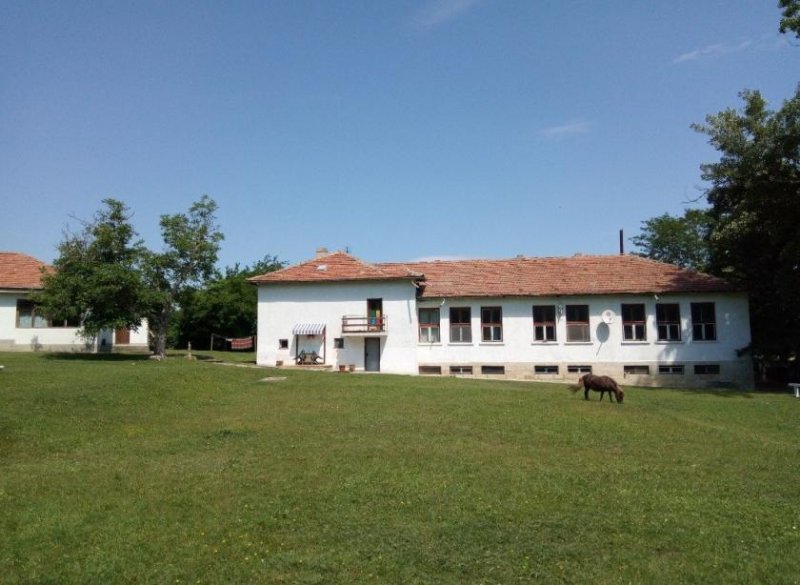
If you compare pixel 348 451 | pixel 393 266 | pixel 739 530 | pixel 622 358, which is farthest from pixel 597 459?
pixel 393 266

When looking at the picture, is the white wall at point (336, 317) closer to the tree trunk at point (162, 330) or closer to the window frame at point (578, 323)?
the tree trunk at point (162, 330)

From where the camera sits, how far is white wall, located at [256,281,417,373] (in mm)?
34031

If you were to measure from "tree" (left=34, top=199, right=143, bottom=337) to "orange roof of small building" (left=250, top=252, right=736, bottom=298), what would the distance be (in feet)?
21.8

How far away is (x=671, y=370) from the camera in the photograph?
106ft

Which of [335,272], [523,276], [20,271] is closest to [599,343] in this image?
[523,276]

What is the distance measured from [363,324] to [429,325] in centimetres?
369

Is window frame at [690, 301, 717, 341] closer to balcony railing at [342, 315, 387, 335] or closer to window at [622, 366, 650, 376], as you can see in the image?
window at [622, 366, 650, 376]

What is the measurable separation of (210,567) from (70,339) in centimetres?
3570

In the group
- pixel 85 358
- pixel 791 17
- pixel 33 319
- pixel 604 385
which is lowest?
pixel 604 385

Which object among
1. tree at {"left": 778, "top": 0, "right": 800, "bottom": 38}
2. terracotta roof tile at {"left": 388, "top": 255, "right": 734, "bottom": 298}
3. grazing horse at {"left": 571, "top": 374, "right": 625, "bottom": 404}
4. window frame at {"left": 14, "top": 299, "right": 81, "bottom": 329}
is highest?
tree at {"left": 778, "top": 0, "right": 800, "bottom": 38}

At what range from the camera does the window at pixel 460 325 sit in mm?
34250

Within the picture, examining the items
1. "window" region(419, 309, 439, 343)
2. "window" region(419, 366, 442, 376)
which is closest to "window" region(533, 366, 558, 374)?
"window" region(419, 366, 442, 376)

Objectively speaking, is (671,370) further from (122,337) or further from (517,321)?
(122,337)

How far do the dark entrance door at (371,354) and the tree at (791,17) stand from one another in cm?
2298
